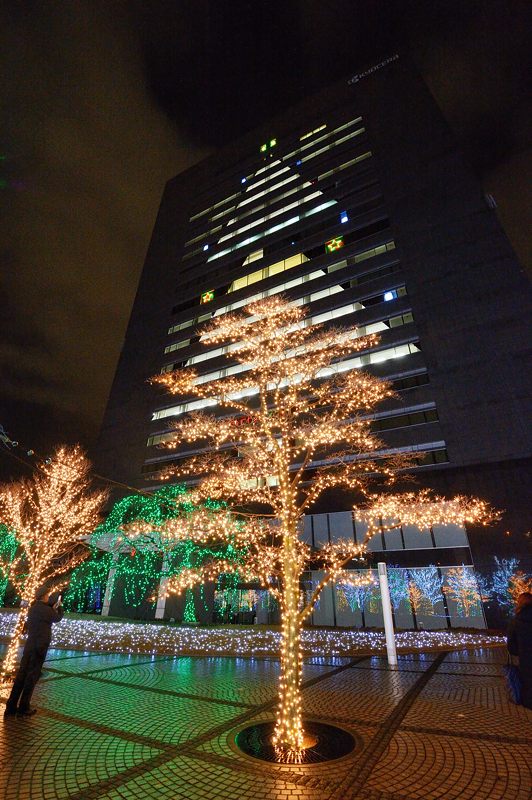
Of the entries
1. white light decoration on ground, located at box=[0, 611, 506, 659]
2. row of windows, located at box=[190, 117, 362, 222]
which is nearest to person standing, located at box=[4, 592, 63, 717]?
white light decoration on ground, located at box=[0, 611, 506, 659]

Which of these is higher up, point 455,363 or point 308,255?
point 308,255

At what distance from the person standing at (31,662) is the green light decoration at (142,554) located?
12.1m

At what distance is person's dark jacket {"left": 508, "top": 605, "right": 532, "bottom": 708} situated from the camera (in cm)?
561

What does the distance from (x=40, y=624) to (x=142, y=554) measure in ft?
51.1

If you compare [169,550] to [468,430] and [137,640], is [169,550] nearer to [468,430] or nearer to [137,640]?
[137,640]

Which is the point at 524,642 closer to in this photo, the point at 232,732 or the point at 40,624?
the point at 232,732

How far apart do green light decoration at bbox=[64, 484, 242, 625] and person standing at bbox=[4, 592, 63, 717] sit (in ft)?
39.7

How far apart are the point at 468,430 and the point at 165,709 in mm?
23494

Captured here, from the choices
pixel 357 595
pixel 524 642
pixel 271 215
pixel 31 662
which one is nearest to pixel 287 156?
pixel 271 215

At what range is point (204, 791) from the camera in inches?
160

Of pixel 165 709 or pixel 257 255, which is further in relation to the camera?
pixel 257 255

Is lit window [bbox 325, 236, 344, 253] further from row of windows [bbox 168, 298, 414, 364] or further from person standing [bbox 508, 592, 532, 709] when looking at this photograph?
person standing [bbox 508, 592, 532, 709]

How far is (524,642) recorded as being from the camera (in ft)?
18.7

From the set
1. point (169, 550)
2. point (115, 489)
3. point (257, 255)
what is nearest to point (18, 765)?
point (169, 550)
